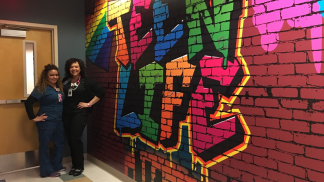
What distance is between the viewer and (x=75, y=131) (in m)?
3.30

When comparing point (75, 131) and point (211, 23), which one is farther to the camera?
point (75, 131)

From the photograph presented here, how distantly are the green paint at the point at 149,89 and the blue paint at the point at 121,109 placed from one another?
6.1 inches

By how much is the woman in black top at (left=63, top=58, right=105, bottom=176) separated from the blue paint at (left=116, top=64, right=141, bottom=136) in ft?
1.20

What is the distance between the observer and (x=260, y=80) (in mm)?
1701

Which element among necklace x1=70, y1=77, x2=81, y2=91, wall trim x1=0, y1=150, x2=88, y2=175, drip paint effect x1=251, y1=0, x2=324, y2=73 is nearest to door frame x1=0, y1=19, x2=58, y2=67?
necklace x1=70, y1=77, x2=81, y2=91

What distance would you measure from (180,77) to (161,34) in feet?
1.74

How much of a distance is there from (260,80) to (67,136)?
273 centimetres

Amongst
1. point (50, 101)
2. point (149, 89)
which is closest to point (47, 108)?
point (50, 101)

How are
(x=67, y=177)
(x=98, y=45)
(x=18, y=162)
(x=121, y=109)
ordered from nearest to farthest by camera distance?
(x=121, y=109) < (x=67, y=177) < (x=18, y=162) < (x=98, y=45)

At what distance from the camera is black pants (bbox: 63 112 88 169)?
3309 mm

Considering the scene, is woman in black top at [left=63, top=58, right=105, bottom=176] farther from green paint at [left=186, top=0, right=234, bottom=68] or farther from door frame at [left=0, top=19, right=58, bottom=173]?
green paint at [left=186, top=0, right=234, bottom=68]

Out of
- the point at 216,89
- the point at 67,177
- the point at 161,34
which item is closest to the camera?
the point at 216,89

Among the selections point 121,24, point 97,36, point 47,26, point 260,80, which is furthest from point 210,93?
point 47,26

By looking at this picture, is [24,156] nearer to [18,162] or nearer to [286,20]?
[18,162]
